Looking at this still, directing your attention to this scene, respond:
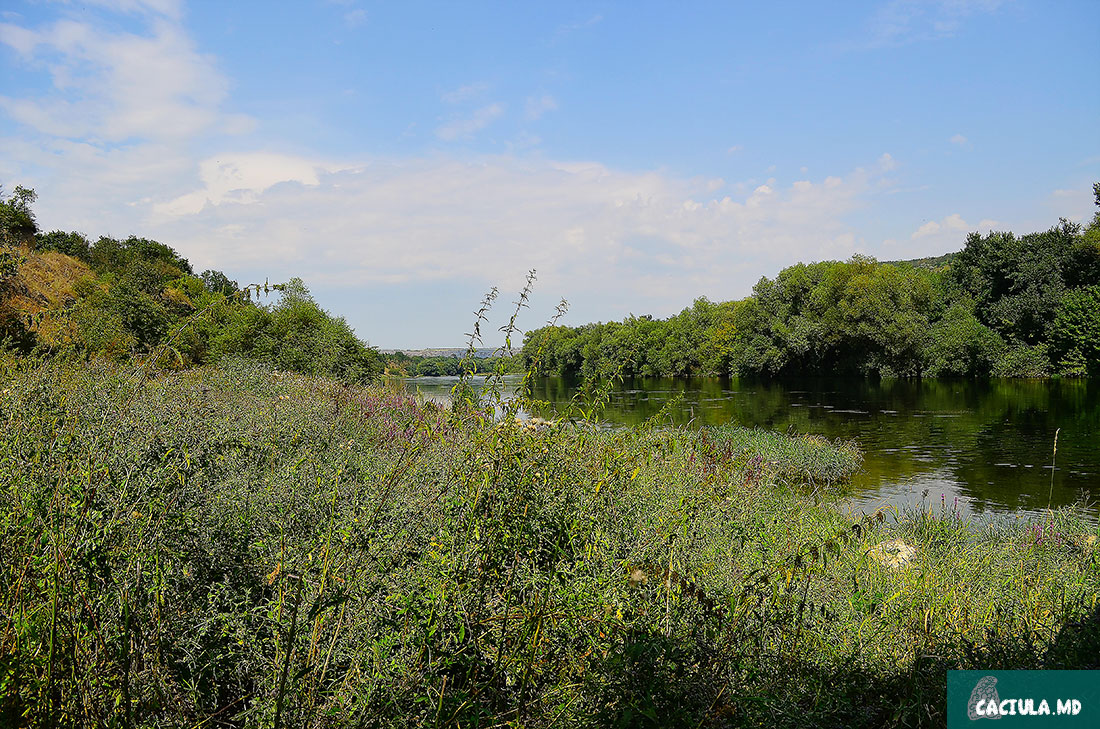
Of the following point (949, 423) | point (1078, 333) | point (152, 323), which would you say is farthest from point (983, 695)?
point (1078, 333)

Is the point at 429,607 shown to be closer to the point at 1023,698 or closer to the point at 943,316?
the point at 1023,698

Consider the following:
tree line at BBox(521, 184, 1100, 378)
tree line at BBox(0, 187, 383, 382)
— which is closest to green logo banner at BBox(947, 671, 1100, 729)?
tree line at BBox(0, 187, 383, 382)

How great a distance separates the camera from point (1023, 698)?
8.43 ft

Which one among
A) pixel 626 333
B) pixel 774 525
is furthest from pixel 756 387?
pixel 774 525

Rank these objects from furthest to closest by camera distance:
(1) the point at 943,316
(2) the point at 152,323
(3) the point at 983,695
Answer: (1) the point at 943,316, (2) the point at 152,323, (3) the point at 983,695

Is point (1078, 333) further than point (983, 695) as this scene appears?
Yes

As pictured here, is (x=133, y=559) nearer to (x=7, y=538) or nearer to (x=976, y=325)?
(x=7, y=538)

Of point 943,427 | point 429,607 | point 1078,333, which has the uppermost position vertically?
point 1078,333

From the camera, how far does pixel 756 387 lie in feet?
150

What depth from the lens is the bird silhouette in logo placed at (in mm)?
2479

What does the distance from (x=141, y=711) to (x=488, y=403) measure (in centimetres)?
171

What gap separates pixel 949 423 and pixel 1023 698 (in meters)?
24.7

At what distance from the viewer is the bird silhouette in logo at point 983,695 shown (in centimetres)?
248

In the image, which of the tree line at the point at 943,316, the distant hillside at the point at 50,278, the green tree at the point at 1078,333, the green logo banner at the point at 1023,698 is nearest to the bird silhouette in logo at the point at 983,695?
the green logo banner at the point at 1023,698
